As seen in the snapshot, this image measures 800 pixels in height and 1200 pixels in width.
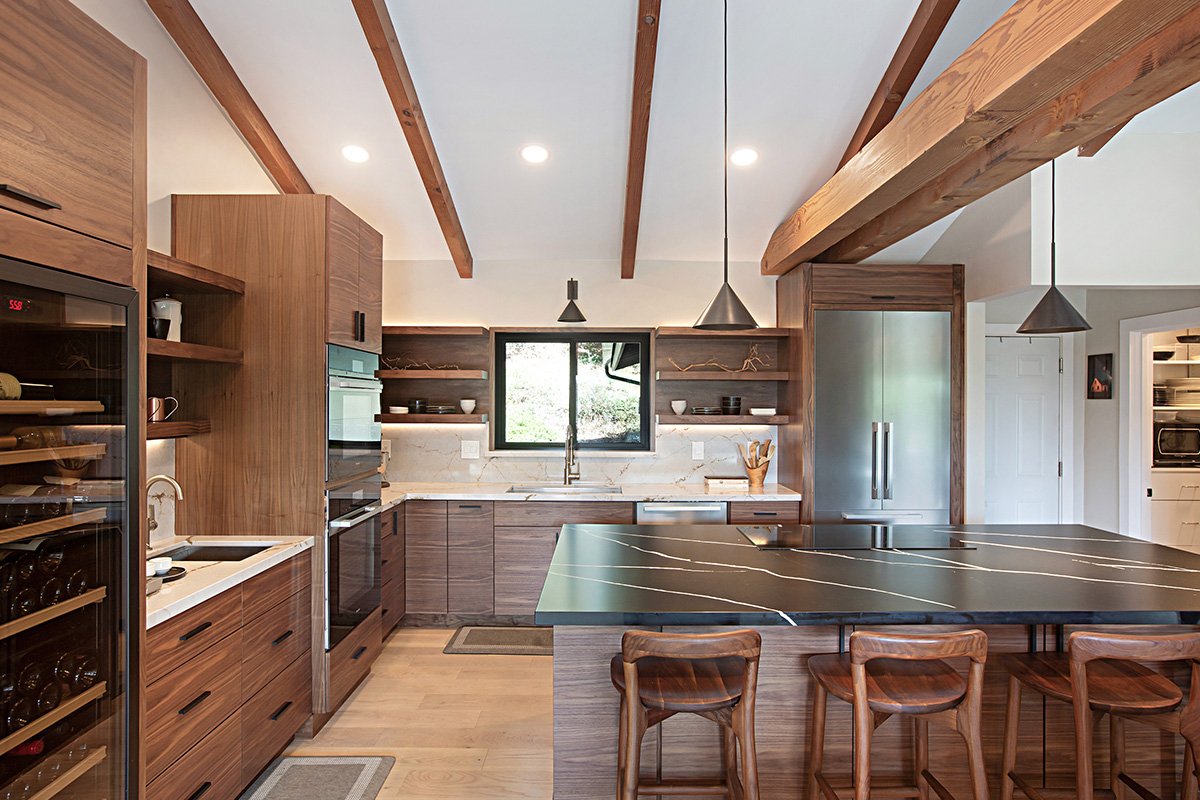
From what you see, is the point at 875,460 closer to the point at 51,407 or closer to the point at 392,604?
the point at 392,604

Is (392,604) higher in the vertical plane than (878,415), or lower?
lower

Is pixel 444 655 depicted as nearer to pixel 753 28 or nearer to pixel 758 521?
→ pixel 758 521

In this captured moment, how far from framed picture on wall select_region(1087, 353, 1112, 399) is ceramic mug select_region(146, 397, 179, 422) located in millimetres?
6109

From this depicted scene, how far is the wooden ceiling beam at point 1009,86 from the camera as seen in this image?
1.52 metres

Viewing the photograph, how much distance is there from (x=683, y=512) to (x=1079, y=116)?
2.86 meters

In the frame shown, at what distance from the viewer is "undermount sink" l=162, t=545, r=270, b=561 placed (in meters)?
2.58

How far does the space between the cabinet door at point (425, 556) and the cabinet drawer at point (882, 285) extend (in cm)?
290

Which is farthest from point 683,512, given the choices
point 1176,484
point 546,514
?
point 1176,484

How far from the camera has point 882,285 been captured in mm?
4105

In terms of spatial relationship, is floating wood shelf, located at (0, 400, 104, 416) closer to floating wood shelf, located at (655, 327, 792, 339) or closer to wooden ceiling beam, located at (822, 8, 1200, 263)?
wooden ceiling beam, located at (822, 8, 1200, 263)

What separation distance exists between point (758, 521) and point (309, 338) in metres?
2.91

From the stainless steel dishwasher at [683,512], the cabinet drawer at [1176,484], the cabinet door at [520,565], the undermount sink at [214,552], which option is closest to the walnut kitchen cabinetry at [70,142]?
the undermount sink at [214,552]

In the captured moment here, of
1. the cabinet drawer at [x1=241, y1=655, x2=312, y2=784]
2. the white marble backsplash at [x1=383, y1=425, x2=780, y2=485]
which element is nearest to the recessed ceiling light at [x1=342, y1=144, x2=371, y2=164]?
the white marble backsplash at [x1=383, y1=425, x2=780, y2=485]

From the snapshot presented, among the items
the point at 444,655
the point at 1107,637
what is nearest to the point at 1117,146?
the point at 1107,637
